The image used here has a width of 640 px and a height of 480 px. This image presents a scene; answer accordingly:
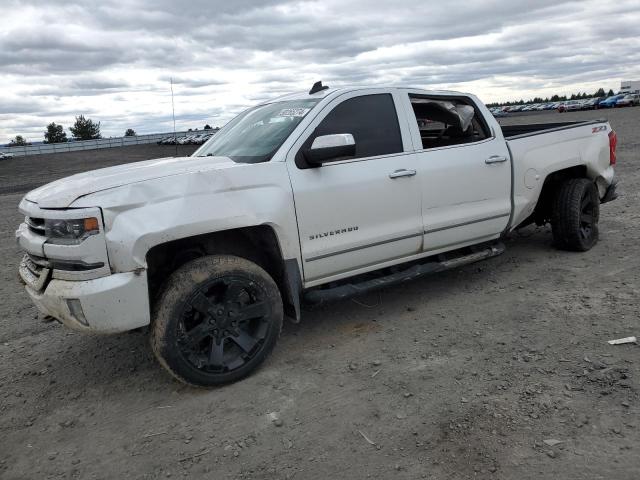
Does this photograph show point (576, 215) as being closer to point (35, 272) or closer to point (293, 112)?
point (293, 112)

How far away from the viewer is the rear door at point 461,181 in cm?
451

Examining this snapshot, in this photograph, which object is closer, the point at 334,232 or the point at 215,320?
the point at 215,320

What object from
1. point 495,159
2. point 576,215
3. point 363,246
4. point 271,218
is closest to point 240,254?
point 271,218

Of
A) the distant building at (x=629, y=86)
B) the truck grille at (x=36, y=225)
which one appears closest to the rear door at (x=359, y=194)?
the truck grille at (x=36, y=225)

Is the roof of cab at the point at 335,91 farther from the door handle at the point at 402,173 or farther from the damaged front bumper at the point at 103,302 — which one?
the damaged front bumper at the point at 103,302

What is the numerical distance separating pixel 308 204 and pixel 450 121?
6.87 feet

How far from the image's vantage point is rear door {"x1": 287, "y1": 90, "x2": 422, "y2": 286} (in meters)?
3.90

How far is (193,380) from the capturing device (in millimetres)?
3479

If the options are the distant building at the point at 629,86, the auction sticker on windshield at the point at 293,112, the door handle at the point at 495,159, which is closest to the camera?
the auction sticker on windshield at the point at 293,112

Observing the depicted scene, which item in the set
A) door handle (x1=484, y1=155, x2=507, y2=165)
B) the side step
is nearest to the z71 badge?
the side step

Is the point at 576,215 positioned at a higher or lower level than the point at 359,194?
lower

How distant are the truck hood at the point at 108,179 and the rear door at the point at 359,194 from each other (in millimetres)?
613

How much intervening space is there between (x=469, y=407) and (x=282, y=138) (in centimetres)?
219

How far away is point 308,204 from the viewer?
152 inches
